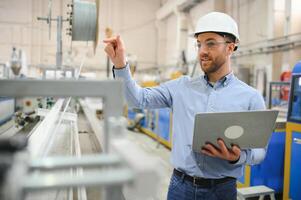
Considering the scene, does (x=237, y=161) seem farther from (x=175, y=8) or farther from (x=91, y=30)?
(x=175, y=8)

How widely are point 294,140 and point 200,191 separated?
4.88 ft

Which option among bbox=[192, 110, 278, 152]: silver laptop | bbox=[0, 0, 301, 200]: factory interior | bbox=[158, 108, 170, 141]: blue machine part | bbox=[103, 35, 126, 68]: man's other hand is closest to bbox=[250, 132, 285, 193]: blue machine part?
bbox=[0, 0, 301, 200]: factory interior

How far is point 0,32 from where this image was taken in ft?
24.3

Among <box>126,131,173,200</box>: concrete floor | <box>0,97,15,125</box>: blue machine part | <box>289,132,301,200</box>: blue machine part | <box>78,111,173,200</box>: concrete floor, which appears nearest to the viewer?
<box>78,111,173,200</box>: concrete floor

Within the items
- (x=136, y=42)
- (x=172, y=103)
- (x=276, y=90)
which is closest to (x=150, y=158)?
(x=172, y=103)

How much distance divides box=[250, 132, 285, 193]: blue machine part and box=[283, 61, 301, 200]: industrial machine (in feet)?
0.59

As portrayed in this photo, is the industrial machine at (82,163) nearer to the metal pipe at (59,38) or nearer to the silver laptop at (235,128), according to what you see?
the silver laptop at (235,128)

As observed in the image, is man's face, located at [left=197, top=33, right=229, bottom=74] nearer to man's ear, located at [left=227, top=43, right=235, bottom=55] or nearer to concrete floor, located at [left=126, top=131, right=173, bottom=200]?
man's ear, located at [left=227, top=43, right=235, bottom=55]

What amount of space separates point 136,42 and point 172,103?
26.9 feet

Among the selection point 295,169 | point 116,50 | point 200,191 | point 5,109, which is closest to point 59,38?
point 116,50

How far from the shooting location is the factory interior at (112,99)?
409 millimetres

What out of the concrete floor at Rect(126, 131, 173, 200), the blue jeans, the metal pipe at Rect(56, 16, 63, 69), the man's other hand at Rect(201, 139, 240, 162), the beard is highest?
the metal pipe at Rect(56, 16, 63, 69)

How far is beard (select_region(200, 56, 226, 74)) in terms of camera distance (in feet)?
3.97

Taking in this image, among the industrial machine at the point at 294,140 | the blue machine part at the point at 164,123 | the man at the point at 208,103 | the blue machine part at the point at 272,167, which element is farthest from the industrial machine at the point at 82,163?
the blue machine part at the point at 164,123
